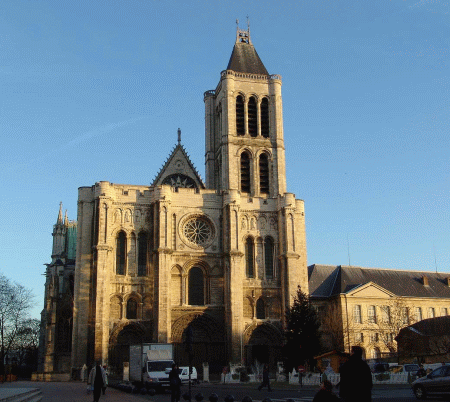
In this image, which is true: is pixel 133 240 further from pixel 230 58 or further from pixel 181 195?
pixel 230 58

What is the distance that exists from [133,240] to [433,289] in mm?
31815

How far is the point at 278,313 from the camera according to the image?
47.7 metres

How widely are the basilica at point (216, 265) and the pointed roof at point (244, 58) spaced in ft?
0.52

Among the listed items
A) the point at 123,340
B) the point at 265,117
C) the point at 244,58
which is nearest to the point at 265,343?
the point at 123,340

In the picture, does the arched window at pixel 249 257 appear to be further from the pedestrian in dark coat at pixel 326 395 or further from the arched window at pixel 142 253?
the pedestrian in dark coat at pixel 326 395

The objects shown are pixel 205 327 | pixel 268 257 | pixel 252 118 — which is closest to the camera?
pixel 205 327

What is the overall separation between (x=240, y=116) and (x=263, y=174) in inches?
225

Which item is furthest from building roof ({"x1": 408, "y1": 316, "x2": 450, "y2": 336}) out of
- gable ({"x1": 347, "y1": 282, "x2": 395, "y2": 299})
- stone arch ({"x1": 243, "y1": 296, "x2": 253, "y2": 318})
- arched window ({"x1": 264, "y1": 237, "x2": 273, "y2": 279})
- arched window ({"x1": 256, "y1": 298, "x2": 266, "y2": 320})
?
stone arch ({"x1": 243, "y1": 296, "x2": 253, "y2": 318})

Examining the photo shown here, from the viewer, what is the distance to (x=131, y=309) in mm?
45719

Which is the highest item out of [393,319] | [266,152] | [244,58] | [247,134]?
[244,58]

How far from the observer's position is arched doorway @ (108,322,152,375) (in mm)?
43781

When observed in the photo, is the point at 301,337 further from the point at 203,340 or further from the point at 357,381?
the point at 357,381

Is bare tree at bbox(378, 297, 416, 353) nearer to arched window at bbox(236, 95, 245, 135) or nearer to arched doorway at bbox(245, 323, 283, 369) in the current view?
arched doorway at bbox(245, 323, 283, 369)

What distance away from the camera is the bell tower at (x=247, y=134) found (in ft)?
171
